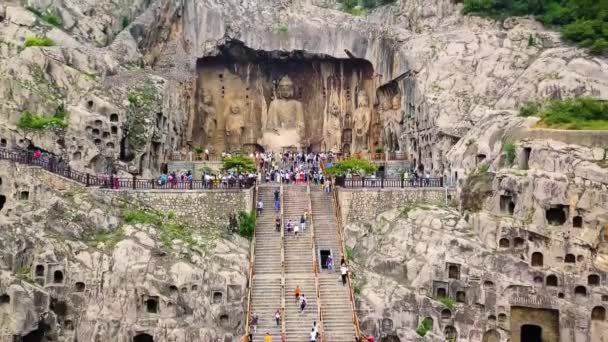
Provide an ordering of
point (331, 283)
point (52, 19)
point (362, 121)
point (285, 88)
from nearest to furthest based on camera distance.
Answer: point (331, 283) → point (52, 19) → point (362, 121) → point (285, 88)

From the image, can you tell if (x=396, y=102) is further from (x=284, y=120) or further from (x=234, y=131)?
(x=234, y=131)

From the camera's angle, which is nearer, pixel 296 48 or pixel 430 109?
pixel 430 109

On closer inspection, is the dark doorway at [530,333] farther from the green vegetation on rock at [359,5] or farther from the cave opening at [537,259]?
the green vegetation on rock at [359,5]

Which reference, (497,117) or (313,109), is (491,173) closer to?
(497,117)

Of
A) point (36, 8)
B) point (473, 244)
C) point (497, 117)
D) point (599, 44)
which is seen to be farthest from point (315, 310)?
point (36, 8)

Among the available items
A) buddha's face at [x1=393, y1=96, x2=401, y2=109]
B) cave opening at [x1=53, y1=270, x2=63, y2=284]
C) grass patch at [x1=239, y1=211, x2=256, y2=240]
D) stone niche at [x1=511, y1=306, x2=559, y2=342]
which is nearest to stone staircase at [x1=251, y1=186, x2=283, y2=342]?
grass patch at [x1=239, y1=211, x2=256, y2=240]

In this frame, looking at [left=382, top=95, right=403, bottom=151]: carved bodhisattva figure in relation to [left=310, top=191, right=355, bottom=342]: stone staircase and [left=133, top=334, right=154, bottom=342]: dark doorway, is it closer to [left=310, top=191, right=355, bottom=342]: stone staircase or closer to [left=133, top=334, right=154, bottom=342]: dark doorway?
[left=310, top=191, right=355, bottom=342]: stone staircase

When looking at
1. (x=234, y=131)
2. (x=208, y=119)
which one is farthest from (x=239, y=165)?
(x=208, y=119)
